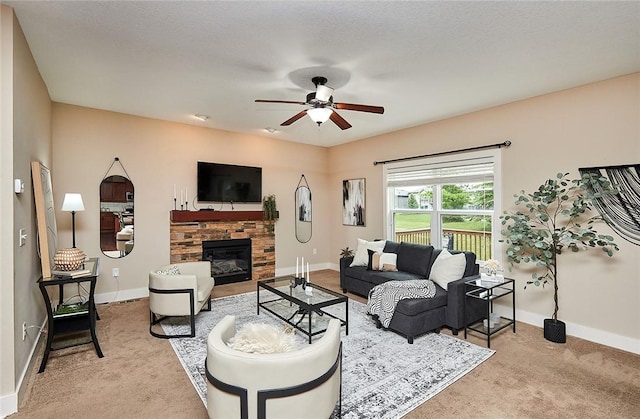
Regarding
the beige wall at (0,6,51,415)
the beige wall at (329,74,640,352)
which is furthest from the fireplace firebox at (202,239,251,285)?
the beige wall at (329,74,640,352)

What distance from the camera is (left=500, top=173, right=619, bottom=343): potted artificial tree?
3.27 metres

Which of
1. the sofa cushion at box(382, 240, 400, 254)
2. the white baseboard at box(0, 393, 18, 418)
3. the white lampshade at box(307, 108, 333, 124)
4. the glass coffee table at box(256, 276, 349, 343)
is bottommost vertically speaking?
the white baseboard at box(0, 393, 18, 418)

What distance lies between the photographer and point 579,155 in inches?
138

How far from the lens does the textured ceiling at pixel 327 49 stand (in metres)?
2.21

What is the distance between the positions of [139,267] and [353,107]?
13.1 ft

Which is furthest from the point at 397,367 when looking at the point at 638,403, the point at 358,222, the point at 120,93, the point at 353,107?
the point at 120,93

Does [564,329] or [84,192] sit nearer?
[564,329]

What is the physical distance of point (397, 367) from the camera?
2.78m

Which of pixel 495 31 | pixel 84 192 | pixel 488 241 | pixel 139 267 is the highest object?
pixel 495 31

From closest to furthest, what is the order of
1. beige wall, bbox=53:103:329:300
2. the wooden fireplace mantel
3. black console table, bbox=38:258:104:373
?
black console table, bbox=38:258:104:373 → beige wall, bbox=53:103:329:300 → the wooden fireplace mantel

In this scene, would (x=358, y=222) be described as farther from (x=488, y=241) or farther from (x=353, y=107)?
(x=353, y=107)

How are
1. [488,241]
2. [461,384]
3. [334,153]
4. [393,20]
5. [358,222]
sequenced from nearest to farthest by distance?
1. [393,20]
2. [461,384]
3. [488,241]
4. [358,222]
5. [334,153]

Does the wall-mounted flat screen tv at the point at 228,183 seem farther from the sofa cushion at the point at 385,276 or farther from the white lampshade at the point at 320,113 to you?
the white lampshade at the point at 320,113

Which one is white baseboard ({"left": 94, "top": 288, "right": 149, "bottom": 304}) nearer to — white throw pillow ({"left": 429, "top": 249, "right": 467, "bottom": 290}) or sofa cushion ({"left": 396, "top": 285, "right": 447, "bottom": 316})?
sofa cushion ({"left": 396, "top": 285, "right": 447, "bottom": 316})
